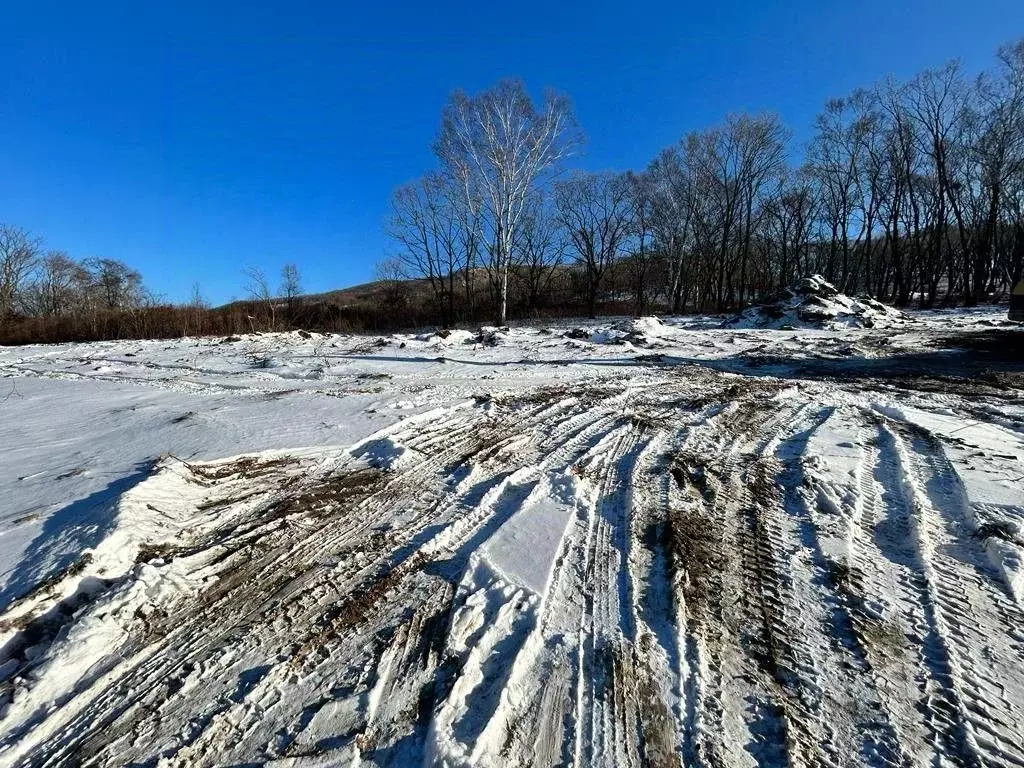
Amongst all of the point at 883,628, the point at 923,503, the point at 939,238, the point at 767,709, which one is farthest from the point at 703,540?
the point at 939,238

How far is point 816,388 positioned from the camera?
19.1ft

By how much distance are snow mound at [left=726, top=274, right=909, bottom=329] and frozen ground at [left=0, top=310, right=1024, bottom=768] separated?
11.6 m

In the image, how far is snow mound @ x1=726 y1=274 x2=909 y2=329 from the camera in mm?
14266

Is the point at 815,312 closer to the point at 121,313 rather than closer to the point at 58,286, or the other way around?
the point at 121,313

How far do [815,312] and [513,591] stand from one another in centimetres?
1639

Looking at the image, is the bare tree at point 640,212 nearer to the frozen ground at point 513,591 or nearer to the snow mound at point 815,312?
the snow mound at point 815,312

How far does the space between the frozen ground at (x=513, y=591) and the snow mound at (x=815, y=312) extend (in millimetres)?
11561

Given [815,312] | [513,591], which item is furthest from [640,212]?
[513,591]

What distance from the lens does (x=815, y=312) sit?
47.3 ft

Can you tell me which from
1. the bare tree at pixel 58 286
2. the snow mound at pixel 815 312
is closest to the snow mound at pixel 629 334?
the snow mound at pixel 815 312

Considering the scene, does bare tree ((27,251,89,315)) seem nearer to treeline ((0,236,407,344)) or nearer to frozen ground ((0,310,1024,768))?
treeline ((0,236,407,344))

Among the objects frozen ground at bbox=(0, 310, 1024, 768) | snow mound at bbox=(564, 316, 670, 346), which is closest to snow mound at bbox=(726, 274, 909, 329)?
snow mound at bbox=(564, 316, 670, 346)

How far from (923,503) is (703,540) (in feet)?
4.71

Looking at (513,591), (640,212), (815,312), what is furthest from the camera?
(640,212)
